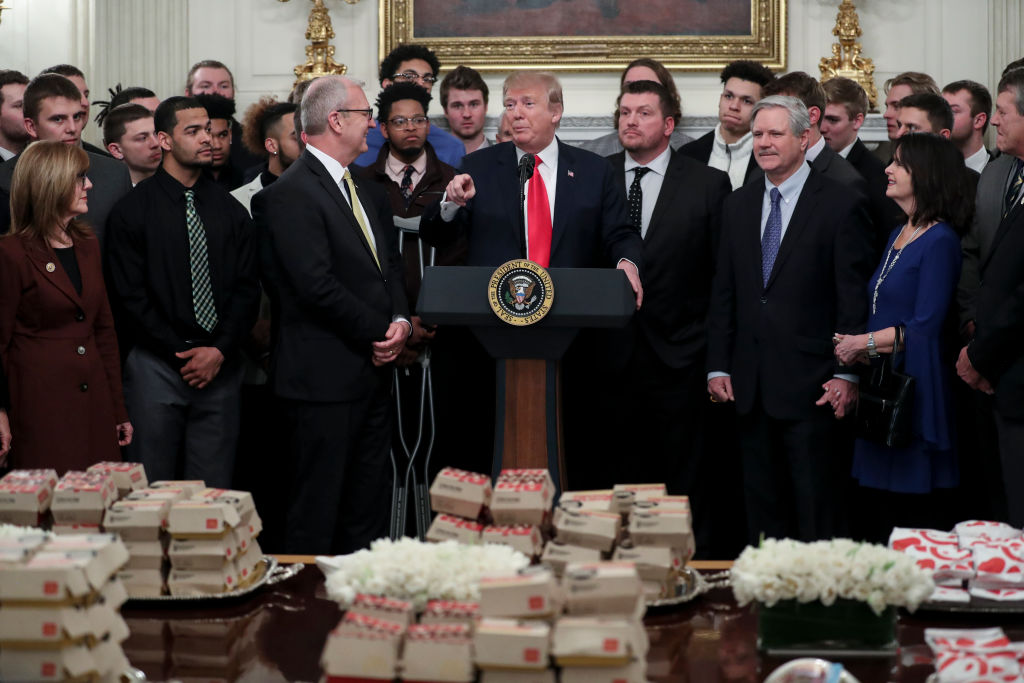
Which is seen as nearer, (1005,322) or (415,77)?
(1005,322)

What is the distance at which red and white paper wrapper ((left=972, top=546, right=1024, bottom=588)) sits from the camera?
262 centimetres

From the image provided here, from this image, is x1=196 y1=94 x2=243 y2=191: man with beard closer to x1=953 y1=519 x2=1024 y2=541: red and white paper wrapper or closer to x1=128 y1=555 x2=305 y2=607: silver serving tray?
x1=128 y1=555 x2=305 y2=607: silver serving tray

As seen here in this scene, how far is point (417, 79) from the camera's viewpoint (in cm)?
631

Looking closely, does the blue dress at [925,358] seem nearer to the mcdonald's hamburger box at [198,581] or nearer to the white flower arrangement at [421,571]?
the white flower arrangement at [421,571]

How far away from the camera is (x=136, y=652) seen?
7.94ft

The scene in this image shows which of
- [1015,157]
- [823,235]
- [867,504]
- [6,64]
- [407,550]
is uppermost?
[6,64]

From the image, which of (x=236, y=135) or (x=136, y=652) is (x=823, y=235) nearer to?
(x=136, y=652)

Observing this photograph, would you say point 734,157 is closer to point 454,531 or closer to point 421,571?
point 454,531

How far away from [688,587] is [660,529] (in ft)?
0.70

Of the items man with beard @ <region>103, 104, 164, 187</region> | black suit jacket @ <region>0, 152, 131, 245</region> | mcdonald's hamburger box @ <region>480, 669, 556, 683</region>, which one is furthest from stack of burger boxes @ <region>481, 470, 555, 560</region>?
man with beard @ <region>103, 104, 164, 187</region>

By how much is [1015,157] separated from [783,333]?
105 centimetres

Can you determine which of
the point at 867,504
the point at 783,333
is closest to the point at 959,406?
the point at 867,504

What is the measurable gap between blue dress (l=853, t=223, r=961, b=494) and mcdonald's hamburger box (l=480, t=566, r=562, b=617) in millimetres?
2715

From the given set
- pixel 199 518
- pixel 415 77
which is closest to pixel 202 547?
pixel 199 518
